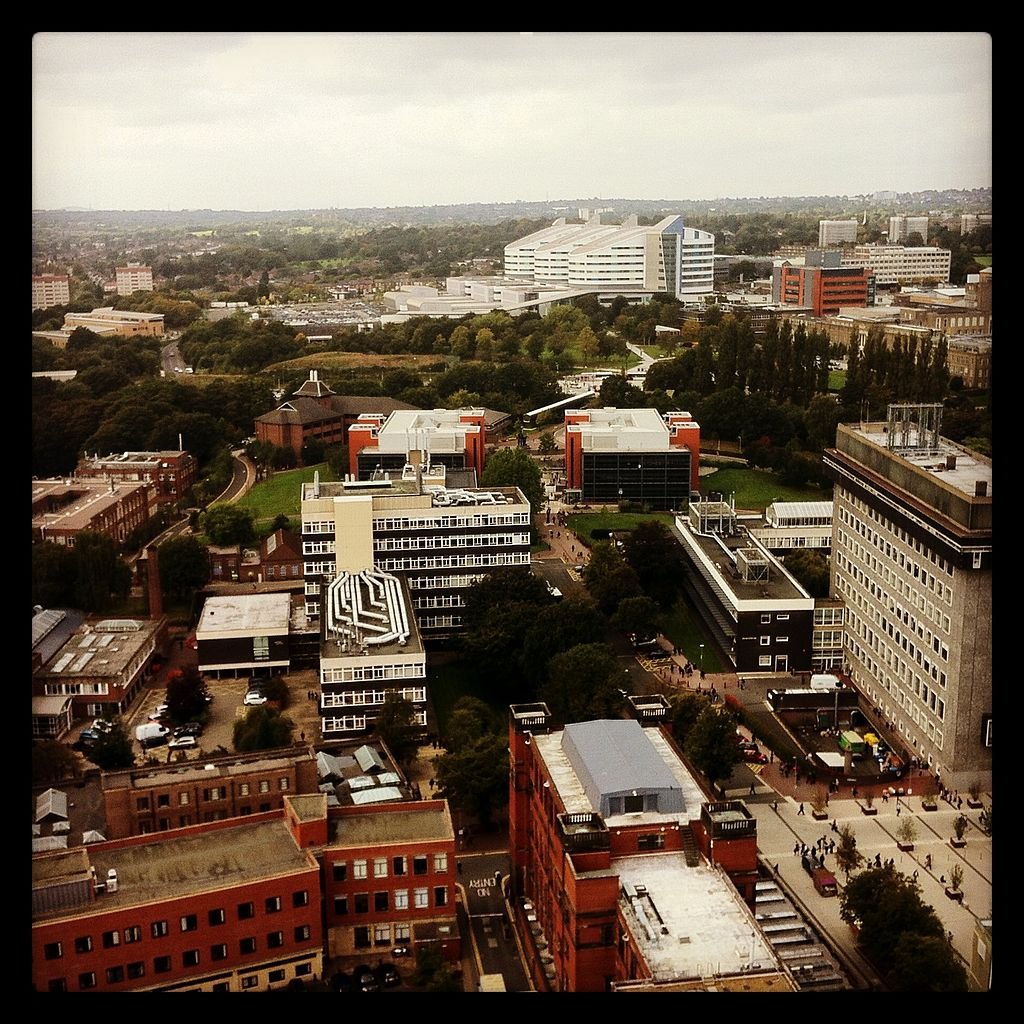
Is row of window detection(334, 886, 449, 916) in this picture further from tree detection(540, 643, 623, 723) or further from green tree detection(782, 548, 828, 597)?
green tree detection(782, 548, 828, 597)

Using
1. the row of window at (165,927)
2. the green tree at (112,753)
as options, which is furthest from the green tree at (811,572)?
the row of window at (165,927)

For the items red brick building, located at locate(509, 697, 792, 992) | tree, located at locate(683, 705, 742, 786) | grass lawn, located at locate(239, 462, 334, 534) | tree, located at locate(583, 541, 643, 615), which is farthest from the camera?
grass lawn, located at locate(239, 462, 334, 534)

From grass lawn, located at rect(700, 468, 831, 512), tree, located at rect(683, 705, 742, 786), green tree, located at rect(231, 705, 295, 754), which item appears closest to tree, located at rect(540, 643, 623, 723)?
tree, located at rect(683, 705, 742, 786)

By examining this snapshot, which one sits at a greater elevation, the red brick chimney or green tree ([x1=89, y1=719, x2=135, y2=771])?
the red brick chimney

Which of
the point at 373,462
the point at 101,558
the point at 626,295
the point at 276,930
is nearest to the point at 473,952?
the point at 276,930

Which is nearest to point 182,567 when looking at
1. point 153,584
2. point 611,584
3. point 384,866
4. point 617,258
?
point 153,584
